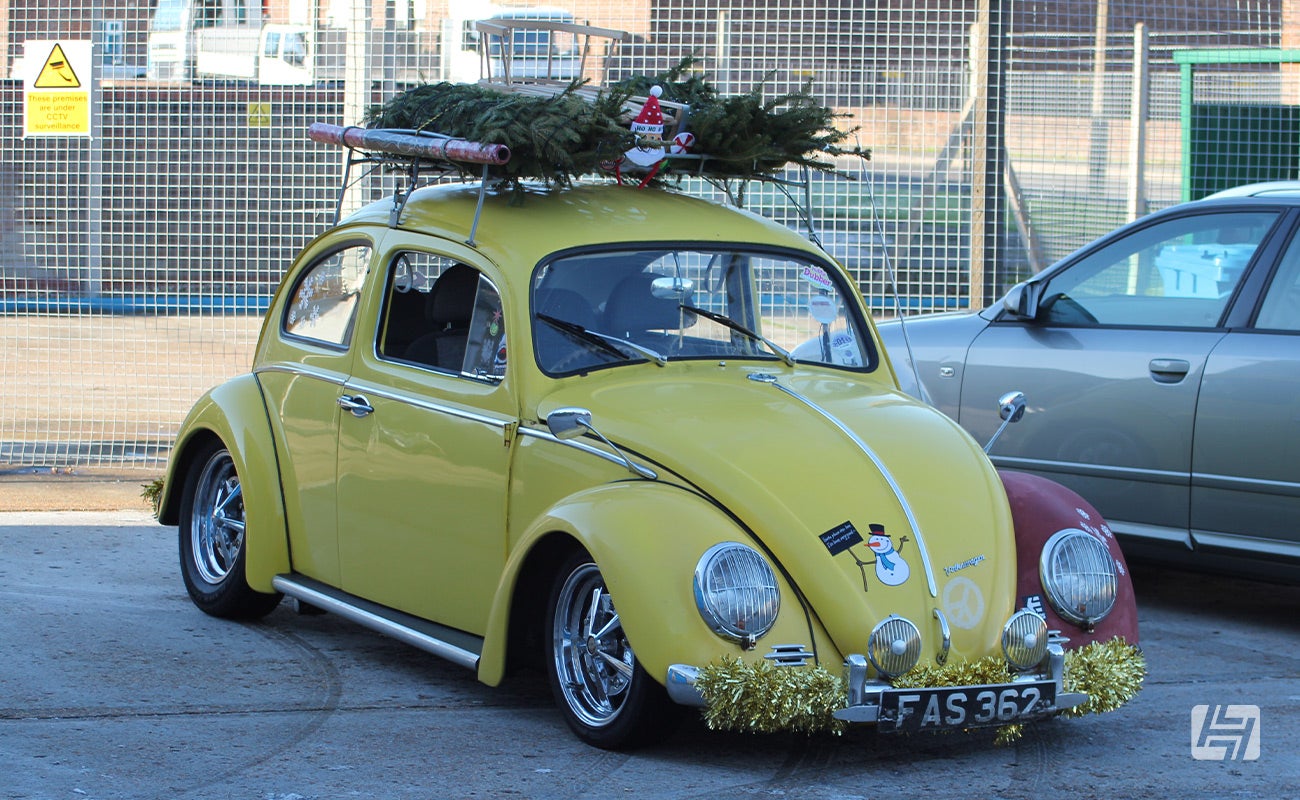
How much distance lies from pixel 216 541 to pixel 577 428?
265cm

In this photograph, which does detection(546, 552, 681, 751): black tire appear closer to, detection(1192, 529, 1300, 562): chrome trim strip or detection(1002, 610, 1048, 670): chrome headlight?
detection(1002, 610, 1048, 670): chrome headlight

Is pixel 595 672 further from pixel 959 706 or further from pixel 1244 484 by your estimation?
pixel 1244 484

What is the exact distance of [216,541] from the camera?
22.9 feet

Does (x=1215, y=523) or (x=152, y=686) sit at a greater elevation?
(x=1215, y=523)

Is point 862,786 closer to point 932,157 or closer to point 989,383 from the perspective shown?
point 989,383

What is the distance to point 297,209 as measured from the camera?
11633 millimetres

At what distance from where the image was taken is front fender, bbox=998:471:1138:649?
4.96 m

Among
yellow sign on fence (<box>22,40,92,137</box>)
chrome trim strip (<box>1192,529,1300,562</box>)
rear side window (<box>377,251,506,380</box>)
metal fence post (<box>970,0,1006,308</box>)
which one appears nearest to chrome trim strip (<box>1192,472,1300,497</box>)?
chrome trim strip (<box>1192,529,1300,562</box>)

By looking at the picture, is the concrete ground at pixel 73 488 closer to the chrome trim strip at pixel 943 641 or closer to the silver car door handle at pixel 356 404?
the silver car door handle at pixel 356 404

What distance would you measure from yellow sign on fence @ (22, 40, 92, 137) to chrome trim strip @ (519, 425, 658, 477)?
6873mm

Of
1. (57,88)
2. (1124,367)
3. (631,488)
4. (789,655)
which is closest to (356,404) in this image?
(631,488)

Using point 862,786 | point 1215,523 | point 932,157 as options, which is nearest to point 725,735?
point 862,786

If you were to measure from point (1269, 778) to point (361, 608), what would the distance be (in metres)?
3.10

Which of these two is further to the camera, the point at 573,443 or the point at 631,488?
the point at 573,443
